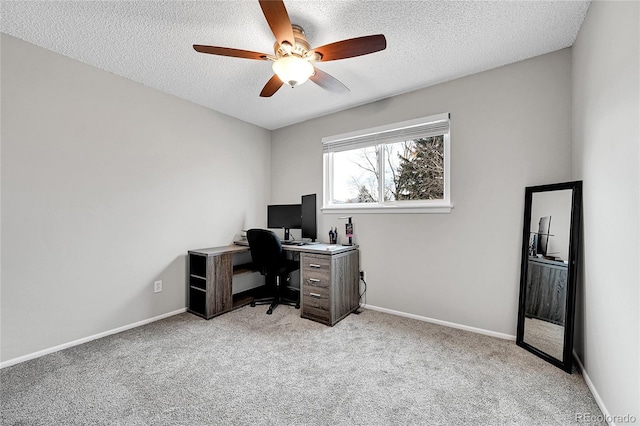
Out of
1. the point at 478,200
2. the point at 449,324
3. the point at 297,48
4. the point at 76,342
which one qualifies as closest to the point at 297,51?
the point at 297,48

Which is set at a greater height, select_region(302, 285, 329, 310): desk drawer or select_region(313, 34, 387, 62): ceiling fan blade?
select_region(313, 34, 387, 62): ceiling fan blade

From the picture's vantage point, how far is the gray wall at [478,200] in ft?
7.46

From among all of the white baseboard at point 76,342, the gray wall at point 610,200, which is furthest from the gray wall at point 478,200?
the white baseboard at point 76,342

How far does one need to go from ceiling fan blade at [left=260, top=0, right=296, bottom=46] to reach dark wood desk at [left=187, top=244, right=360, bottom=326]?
1.85 m

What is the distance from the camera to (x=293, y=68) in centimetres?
185

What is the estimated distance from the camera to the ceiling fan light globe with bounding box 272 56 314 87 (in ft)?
6.03

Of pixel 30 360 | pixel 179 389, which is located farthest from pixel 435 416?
pixel 30 360

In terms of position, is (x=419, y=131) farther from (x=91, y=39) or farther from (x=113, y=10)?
(x=91, y=39)

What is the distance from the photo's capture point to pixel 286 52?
71.7 inches

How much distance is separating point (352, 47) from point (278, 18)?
488mm

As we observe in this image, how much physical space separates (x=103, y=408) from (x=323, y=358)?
4.55 feet

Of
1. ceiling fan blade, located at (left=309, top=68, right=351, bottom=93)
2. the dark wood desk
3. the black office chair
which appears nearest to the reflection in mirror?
the dark wood desk

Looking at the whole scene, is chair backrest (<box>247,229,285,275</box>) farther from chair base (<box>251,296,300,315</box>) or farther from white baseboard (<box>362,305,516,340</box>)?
white baseboard (<box>362,305,516,340</box>)

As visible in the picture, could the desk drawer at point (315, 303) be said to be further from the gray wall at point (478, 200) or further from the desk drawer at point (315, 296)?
the gray wall at point (478, 200)
